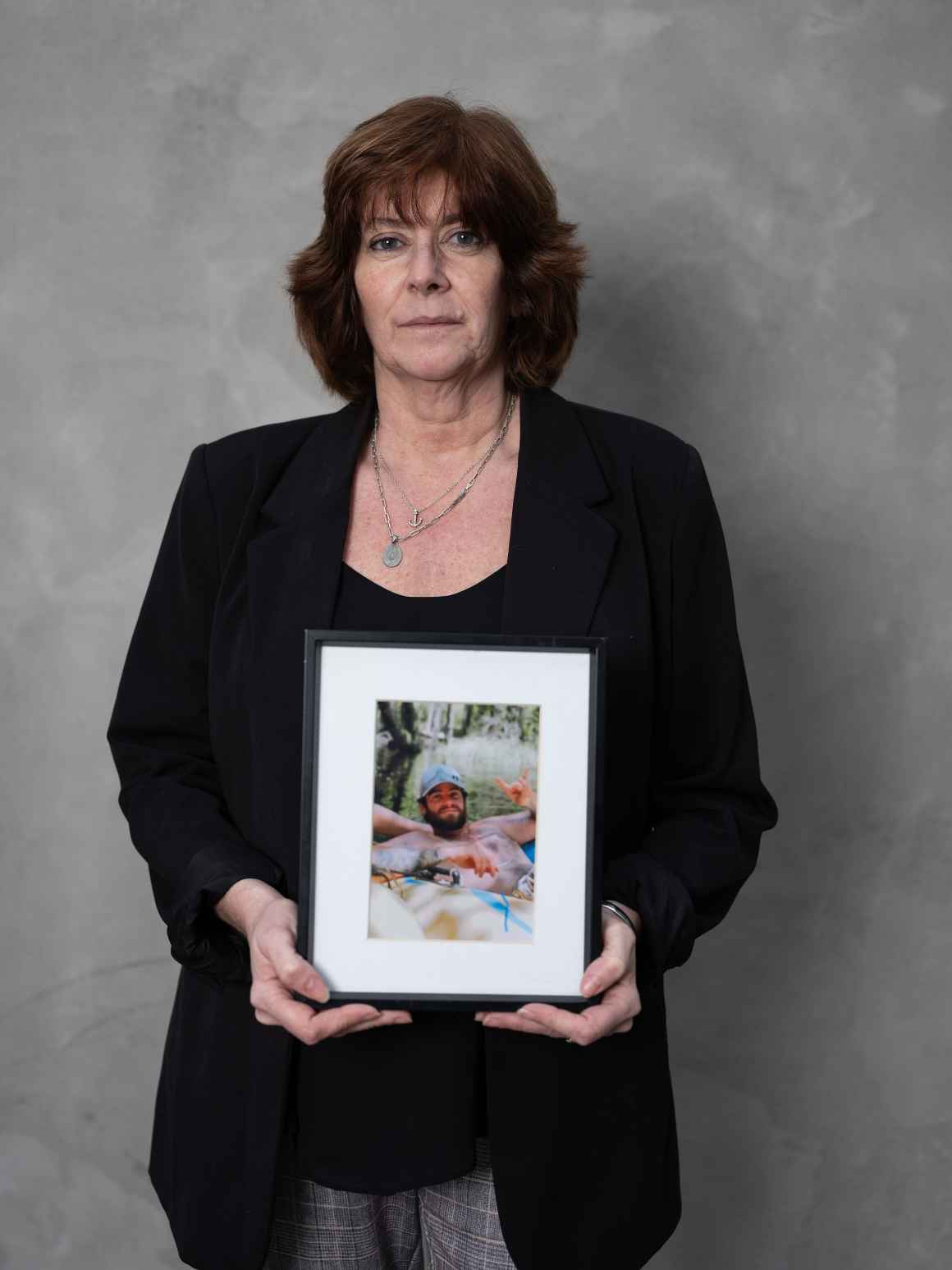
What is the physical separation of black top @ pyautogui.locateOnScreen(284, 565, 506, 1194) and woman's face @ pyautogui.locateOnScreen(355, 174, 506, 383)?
0.91 ft

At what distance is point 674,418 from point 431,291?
3.06 ft

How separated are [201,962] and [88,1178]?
4.62 feet

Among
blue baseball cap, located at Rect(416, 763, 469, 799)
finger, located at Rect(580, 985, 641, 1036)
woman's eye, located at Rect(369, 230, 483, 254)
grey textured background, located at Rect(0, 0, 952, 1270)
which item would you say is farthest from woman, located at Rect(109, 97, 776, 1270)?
grey textured background, located at Rect(0, 0, 952, 1270)

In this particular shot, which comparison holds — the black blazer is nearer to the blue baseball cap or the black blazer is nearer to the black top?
the black top

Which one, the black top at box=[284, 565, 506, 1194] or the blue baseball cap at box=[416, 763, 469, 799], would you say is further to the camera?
the black top at box=[284, 565, 506, 1194]

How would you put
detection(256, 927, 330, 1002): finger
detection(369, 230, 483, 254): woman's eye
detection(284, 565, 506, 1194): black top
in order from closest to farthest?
→ detection(256, 927, 330, 1002): finger
detection(284, 565, 506, 1194): black top
detection(369, 230, 483, 254): woman's eye

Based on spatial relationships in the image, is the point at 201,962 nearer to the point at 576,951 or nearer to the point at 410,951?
the point at 410,951

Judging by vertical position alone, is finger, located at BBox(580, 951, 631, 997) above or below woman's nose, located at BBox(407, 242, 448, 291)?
below

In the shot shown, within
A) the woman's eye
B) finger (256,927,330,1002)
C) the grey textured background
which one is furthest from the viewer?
the grey textured background

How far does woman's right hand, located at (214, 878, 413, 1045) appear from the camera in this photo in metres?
1.18

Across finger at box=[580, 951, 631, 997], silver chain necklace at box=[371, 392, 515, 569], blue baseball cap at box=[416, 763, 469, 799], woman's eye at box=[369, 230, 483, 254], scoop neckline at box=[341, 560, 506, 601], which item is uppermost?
woman's eye at box=[369, 230, 483, 254]

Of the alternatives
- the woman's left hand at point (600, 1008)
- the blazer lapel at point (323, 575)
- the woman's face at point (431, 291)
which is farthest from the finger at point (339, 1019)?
the woman's face at point (431, 291)

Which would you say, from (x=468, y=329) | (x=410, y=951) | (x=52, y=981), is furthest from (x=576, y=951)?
(x=52, y=981)

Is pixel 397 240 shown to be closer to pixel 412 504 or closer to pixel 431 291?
pixel 431 291
